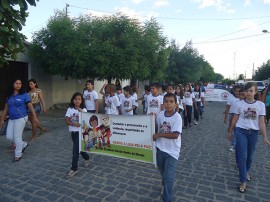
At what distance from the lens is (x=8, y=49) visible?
3.35m

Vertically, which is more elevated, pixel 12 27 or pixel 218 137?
pixel 12 27

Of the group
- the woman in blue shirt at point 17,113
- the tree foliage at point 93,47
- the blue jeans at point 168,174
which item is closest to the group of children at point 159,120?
the blue jeans at point 168,174

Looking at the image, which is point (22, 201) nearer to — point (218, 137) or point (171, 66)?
point (218, 137)

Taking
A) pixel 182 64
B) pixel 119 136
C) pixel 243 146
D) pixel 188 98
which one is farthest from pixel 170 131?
pixel 182 64

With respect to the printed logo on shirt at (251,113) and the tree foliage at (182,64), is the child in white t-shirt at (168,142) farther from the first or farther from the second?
the tree foliage at (182,64)

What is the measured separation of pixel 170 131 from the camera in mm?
3564

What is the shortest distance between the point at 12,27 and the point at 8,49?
326 mm

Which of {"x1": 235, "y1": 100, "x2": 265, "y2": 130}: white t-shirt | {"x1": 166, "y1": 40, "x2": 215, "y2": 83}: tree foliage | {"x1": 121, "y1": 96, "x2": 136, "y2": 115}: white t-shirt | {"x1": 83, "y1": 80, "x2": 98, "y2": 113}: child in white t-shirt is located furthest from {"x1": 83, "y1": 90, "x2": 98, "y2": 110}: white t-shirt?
{"x1": 166, "y1": 40, "x2": 215, "y2": 83}: tree foliage

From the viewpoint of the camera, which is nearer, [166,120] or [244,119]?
[166,120]

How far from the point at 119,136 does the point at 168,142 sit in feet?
3.60

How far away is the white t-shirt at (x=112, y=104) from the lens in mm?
7219

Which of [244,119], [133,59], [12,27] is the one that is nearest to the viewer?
[12,27]

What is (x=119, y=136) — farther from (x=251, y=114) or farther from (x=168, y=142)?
(x=251, y=114)

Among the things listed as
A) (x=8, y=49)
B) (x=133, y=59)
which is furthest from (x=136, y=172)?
(x=133, y=59)
